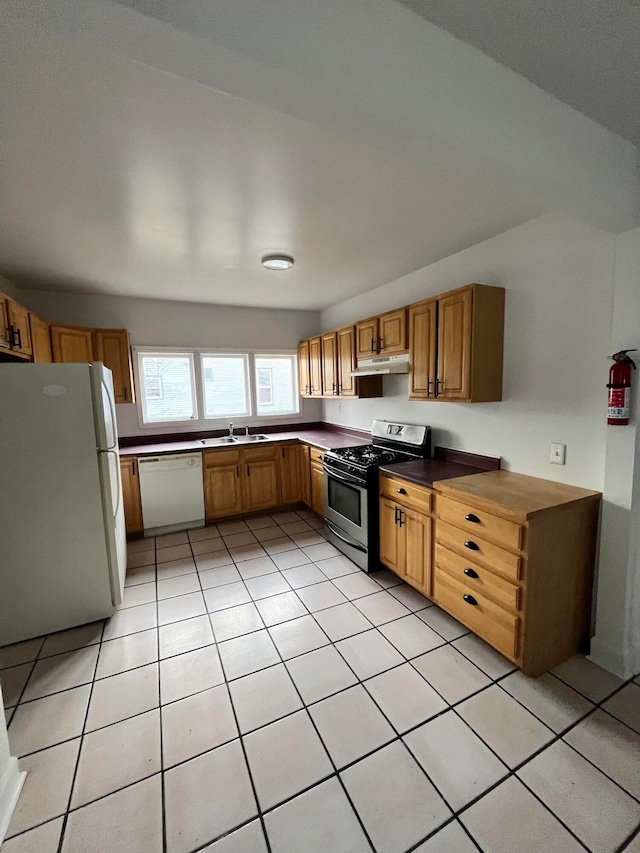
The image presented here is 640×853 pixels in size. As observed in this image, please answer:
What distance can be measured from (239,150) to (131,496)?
316cm

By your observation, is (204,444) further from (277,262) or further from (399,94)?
(399,94)

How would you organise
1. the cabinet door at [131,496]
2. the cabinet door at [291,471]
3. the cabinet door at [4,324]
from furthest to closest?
the cabinet door at [291,471]
the cabinet door at [131,496]
the cabinet door at [4,324]

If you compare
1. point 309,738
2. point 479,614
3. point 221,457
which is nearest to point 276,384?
point 221,457

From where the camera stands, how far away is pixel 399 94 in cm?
101

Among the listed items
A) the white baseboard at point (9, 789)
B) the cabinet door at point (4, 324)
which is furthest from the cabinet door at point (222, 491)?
the white baseboard at point (9, 789)

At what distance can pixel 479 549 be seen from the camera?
2.02m

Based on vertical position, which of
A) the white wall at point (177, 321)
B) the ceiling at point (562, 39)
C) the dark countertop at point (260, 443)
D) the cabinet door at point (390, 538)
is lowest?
the cabinet door at point (390, 538)

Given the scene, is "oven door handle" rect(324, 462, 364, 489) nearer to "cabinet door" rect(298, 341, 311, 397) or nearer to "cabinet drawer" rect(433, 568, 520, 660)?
"cabinet drawer" rect(433, 568, 520, 660)

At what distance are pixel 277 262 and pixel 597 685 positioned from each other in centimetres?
326

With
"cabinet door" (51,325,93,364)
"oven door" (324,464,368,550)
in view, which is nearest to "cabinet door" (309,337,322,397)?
"oven door" (324,464,368,550)

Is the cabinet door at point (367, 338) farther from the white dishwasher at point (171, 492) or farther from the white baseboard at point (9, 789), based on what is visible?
the white baseboard at point (9, 789)

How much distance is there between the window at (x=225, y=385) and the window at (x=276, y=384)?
0.57 feet

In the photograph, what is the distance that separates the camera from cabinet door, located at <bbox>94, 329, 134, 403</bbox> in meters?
3.59

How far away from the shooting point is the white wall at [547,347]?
1.99 m
